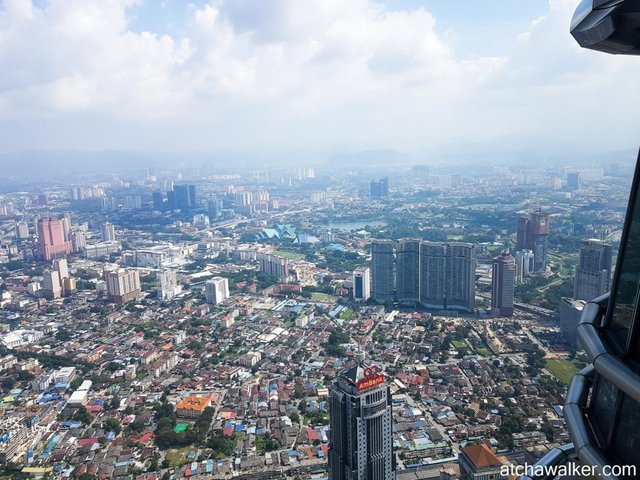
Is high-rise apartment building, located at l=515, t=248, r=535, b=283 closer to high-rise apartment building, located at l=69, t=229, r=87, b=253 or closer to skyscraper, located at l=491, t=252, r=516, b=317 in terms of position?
skyscraper, located at l=491, t=252, r=516, b=317

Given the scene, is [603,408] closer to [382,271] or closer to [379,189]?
[382,271]

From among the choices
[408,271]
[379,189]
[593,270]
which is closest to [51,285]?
[408,271]

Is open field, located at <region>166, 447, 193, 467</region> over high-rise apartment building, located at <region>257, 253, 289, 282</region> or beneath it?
beneath

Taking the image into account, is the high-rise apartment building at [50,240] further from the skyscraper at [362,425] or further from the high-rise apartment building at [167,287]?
the skyscraper at [362,425]

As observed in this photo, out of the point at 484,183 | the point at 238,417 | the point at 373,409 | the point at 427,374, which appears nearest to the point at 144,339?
the point at 238,417

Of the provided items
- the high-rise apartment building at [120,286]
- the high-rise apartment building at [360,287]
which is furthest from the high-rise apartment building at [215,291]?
the high-rise apartment building at [360,287]

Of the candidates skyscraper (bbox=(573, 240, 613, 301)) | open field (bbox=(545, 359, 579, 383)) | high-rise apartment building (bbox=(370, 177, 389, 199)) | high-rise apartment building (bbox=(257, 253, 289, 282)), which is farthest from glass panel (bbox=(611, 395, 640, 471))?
high-rise apartment building (bbox=(370, 177, 389, 199))
